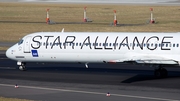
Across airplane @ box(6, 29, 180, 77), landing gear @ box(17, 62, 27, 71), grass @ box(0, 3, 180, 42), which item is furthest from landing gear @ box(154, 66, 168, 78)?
grass @ box(0, 3, 180, 42)

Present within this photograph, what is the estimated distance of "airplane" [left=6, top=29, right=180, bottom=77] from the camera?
3394cm

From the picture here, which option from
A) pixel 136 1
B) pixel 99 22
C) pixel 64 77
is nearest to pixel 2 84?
pixel 64 77

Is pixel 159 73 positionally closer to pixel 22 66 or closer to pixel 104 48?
pixel 104 48

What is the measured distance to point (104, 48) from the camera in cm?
3556

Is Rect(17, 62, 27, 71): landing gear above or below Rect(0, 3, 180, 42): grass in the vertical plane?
below

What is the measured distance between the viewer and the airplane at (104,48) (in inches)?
1336

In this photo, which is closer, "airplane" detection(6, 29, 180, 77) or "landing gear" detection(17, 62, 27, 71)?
"airplane" detection(6, 29, 180, 77)

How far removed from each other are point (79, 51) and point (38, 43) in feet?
10.1

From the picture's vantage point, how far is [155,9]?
83000 mm

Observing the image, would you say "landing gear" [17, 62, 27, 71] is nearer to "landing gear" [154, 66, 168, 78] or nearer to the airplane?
the airplane

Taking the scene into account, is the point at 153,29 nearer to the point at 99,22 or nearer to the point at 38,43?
the point at 99,22

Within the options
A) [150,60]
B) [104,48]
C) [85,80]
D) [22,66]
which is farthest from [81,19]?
[150,60]

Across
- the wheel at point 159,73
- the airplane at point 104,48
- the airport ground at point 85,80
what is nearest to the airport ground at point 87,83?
the airport ground at point 85,80

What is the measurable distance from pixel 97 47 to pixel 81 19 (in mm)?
39381
